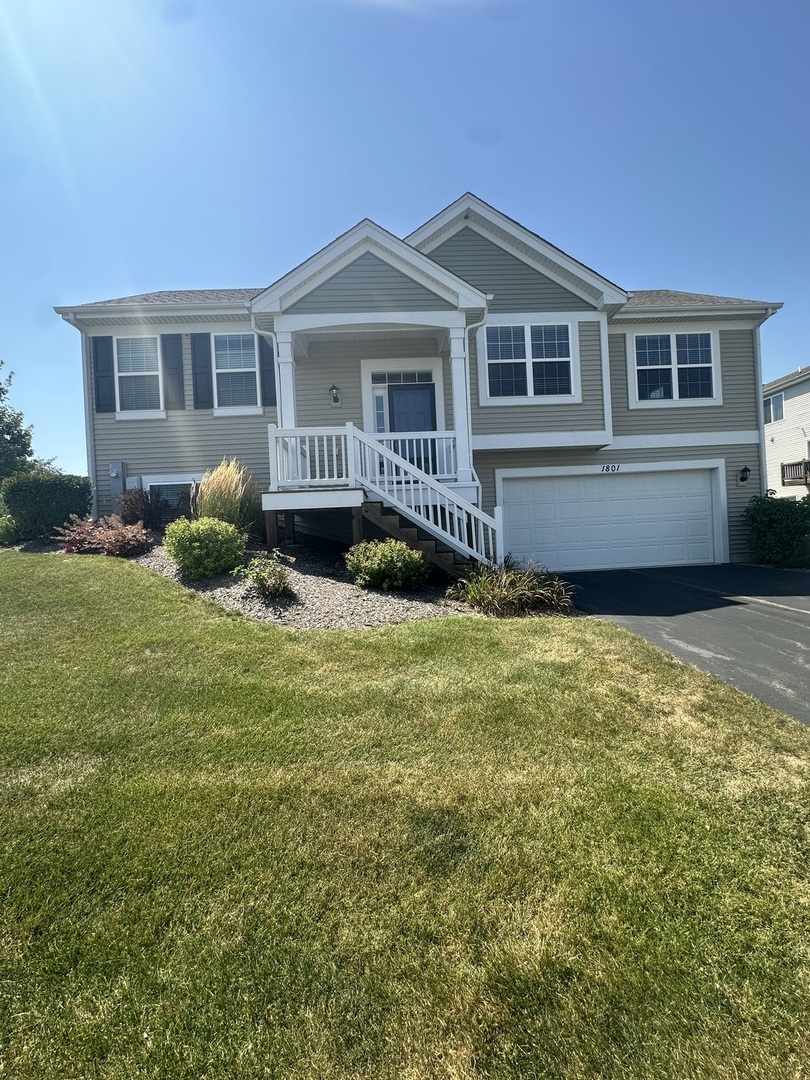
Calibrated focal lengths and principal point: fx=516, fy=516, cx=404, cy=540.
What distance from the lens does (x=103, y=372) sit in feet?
37.5

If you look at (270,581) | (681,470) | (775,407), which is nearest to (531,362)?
(681,470)

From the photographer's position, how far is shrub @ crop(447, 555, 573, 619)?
6.64 metres

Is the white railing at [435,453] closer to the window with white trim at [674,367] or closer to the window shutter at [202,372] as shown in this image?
the window shutter at [202,372]

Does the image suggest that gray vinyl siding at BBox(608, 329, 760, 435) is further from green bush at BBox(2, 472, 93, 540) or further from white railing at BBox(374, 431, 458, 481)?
green bush at BBox(2, 472, 93, 540)

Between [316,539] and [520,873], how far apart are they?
8463 mm

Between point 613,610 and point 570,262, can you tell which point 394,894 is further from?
point 570,262

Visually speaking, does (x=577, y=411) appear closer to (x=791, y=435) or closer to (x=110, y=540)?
(x=110, y=540)

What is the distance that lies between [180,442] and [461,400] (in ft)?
21.3

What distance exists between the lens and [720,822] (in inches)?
106

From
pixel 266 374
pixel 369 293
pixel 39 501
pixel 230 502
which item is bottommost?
pixel 230 502

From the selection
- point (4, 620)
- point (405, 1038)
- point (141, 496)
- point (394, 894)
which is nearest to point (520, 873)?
point (394, 894)

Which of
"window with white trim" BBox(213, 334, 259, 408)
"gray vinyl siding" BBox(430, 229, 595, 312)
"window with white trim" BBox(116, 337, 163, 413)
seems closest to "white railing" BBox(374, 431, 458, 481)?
"gray vinyl siding" BBox(430, 229, 595, 312)

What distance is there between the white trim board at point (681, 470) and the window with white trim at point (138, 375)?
792 centimetres

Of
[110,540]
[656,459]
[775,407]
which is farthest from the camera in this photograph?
[775,407]
